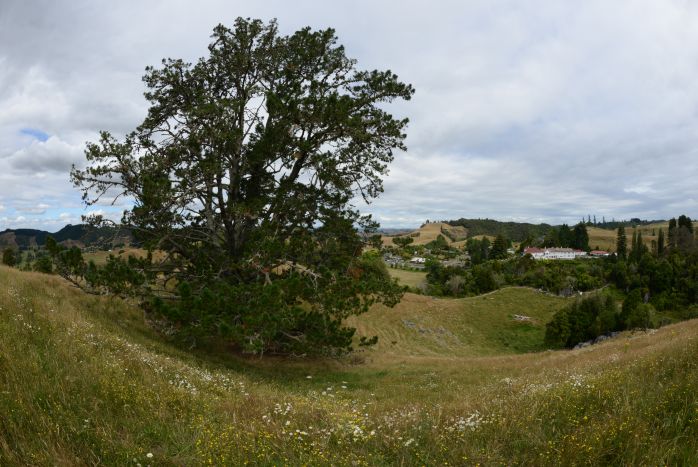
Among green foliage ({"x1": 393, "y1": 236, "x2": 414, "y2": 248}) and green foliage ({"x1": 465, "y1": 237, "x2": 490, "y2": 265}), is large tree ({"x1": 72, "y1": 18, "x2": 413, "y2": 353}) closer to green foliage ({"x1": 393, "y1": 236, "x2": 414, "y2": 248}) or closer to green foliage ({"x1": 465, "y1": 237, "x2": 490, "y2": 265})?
green foliage ({"x1": 393, "y1": 236, "x2": 414, "y2": 248})

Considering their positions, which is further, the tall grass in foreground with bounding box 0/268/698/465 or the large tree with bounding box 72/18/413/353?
the large tree with bounding box 72/18/413/353

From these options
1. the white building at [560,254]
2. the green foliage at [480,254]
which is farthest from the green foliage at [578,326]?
the white building at [560,254]

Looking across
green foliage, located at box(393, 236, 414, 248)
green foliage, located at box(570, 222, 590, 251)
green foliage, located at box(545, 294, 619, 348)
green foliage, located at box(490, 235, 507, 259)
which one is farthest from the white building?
green foliage, located at box(393, 236, 414, 248)

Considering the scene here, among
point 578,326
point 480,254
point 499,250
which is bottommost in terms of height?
point 578,326

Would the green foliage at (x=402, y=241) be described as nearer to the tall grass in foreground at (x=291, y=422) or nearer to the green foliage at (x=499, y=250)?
the tall grass in foreground at (x=291, y=422)

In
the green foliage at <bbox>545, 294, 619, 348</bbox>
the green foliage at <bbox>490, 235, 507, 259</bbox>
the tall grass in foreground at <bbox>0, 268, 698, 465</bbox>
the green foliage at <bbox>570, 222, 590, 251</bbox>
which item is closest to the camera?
the tall grass in foreground at <bbox>0, 268, 698, 465</bbox>

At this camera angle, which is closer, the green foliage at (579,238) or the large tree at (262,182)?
the large tree at (262,182)

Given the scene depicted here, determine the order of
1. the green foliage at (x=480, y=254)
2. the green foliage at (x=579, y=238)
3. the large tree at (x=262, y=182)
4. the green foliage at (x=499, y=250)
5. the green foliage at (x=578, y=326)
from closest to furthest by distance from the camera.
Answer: the large tree at (x=262, y=182), the green foliage at (x=578, y=326), the green foliage at (x=499, y=250), the green foliage at (x=480, y=254), the green foliage at (x=579, y=238)

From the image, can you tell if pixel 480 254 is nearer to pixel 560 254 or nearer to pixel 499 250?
pixel 499 250

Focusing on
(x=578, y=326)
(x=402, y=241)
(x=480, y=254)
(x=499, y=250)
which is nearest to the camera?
(x=402, y=241)

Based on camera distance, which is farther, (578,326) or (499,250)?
(499,250)

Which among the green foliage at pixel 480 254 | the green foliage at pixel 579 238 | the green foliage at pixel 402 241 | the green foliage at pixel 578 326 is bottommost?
the green foliage at pixel 578 326

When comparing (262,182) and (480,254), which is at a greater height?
(262,182)

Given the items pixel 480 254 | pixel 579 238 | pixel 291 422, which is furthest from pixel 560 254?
pixel 291 422
